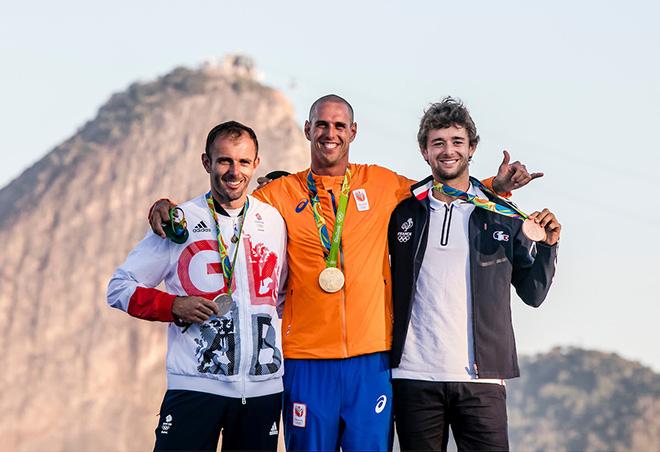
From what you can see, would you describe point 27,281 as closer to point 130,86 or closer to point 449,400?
point 130,86

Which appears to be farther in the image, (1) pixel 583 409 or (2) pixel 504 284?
(1) pixel 583 409

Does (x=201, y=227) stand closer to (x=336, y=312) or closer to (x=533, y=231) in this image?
(x=336, y=312)

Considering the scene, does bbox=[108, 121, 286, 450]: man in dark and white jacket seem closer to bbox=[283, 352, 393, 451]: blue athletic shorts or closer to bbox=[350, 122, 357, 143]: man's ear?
bbox=[283, 352, 393, 451]: blue athletic shorts

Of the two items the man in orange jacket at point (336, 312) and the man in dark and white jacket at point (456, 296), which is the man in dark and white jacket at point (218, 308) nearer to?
the man in orange jacket at point (336, 312)

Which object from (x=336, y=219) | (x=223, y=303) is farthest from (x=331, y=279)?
(x=223, y=303)

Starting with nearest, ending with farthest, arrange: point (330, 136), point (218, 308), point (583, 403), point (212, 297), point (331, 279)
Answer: point (218, 308) < point (212, 297) < point (331, 279) < point (330, 136) < point (583, 403)

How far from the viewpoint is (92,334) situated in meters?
52.6

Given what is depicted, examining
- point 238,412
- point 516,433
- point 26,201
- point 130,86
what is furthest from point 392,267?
point 516,433

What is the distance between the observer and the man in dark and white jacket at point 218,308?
23.1ft

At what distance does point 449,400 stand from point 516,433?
272ft

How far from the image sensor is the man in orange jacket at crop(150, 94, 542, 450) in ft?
24.3

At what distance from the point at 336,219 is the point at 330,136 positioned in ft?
1.82

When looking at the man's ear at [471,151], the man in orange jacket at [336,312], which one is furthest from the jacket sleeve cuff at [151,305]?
the man's ear at [471,151]

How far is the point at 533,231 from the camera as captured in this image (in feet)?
23.6
